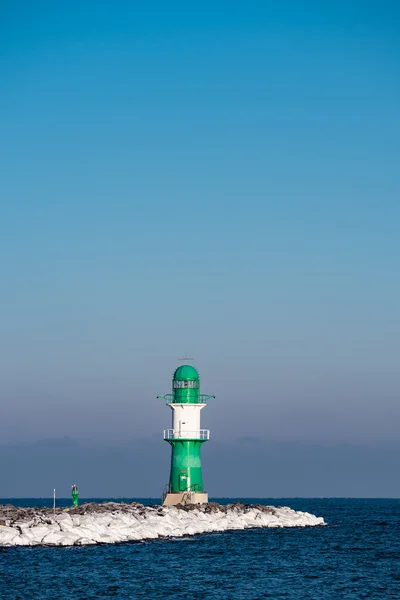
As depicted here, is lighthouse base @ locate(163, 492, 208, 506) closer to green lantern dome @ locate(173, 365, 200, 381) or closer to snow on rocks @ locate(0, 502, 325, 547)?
snow on rocks @ locate(0, 502, 325, 547)

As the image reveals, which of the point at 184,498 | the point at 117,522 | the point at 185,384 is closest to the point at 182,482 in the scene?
the point at 184,498

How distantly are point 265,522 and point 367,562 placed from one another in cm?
1616

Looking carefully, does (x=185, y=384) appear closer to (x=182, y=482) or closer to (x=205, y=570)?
(x=182, y=482)

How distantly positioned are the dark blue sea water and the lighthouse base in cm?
465

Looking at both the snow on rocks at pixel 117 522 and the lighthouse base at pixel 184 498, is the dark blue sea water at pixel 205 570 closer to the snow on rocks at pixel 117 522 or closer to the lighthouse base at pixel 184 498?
the snow on rocks at pixel 117 522

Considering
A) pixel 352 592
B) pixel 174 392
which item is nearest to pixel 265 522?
pixel 174 392

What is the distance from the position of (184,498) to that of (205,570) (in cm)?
1705

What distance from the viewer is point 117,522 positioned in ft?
147

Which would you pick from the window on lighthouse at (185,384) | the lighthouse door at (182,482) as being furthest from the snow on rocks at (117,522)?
the window on lighthouse at (185,384)

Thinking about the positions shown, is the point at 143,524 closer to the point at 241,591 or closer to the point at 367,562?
the point at 367,562

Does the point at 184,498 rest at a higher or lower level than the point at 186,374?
Result: lower

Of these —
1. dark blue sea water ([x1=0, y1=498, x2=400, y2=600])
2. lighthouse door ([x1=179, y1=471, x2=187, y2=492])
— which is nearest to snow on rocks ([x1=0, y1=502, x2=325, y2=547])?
dark blue sea water ([x1=0, y1=498, x2=400, y2=600])

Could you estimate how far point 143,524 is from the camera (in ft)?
150

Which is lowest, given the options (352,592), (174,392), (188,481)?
(352,592)
